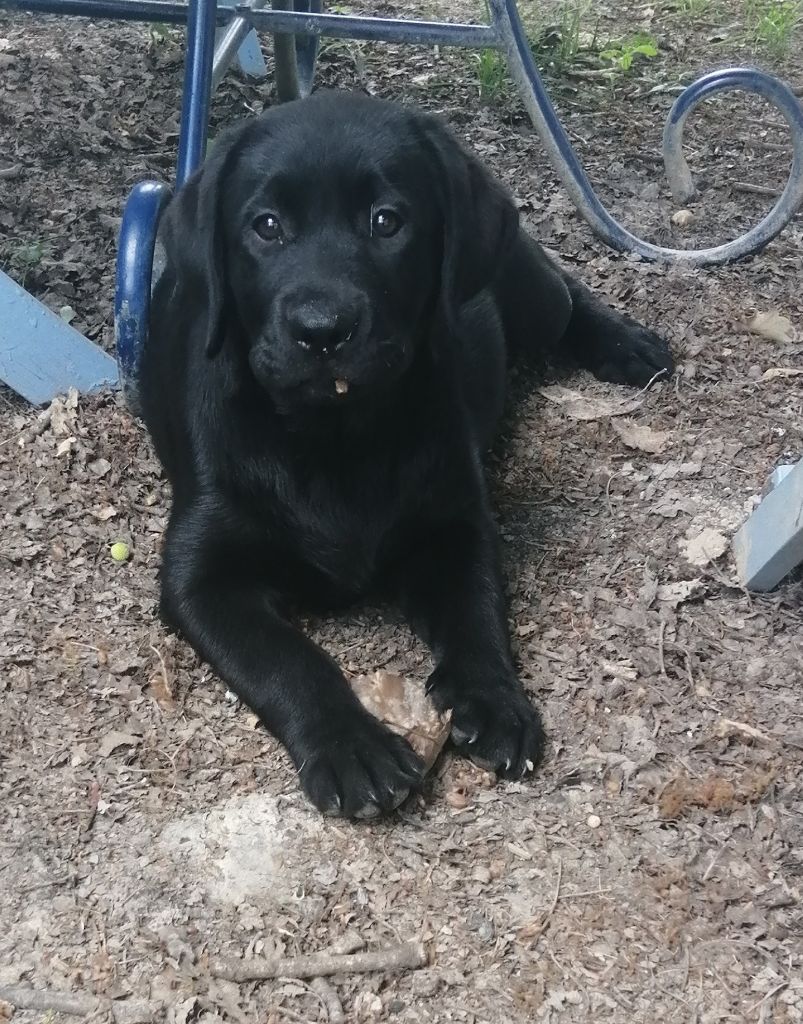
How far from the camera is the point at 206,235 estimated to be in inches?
77.7

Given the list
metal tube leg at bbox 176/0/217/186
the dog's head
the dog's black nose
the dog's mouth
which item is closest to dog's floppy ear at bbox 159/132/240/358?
the dog's head

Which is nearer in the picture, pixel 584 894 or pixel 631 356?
pixel 584 894

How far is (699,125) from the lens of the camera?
167 inches

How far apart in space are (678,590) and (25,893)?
4.43 ft

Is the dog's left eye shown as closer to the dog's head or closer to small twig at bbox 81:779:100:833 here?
the dog's head

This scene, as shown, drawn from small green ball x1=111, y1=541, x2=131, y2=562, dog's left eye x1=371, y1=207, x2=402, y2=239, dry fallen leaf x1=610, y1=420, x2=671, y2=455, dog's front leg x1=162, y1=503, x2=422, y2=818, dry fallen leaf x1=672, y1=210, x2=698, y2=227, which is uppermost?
dog's left eye x1=371, y1=207, x2=402, y2=239

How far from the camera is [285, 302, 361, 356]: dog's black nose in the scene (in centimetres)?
178

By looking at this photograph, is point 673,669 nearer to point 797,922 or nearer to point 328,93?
point 797,922

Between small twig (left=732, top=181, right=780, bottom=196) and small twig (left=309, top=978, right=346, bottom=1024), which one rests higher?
small twig (left=732, top=181, right=780, bottom=196)

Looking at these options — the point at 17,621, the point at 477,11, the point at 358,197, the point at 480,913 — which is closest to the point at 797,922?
the point at 480,913

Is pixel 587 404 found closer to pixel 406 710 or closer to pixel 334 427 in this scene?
pixel 334 427

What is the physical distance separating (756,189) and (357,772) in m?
2.82

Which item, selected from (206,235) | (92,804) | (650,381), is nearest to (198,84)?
(206,235)

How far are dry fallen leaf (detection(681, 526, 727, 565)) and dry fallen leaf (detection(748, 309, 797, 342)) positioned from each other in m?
0.91
